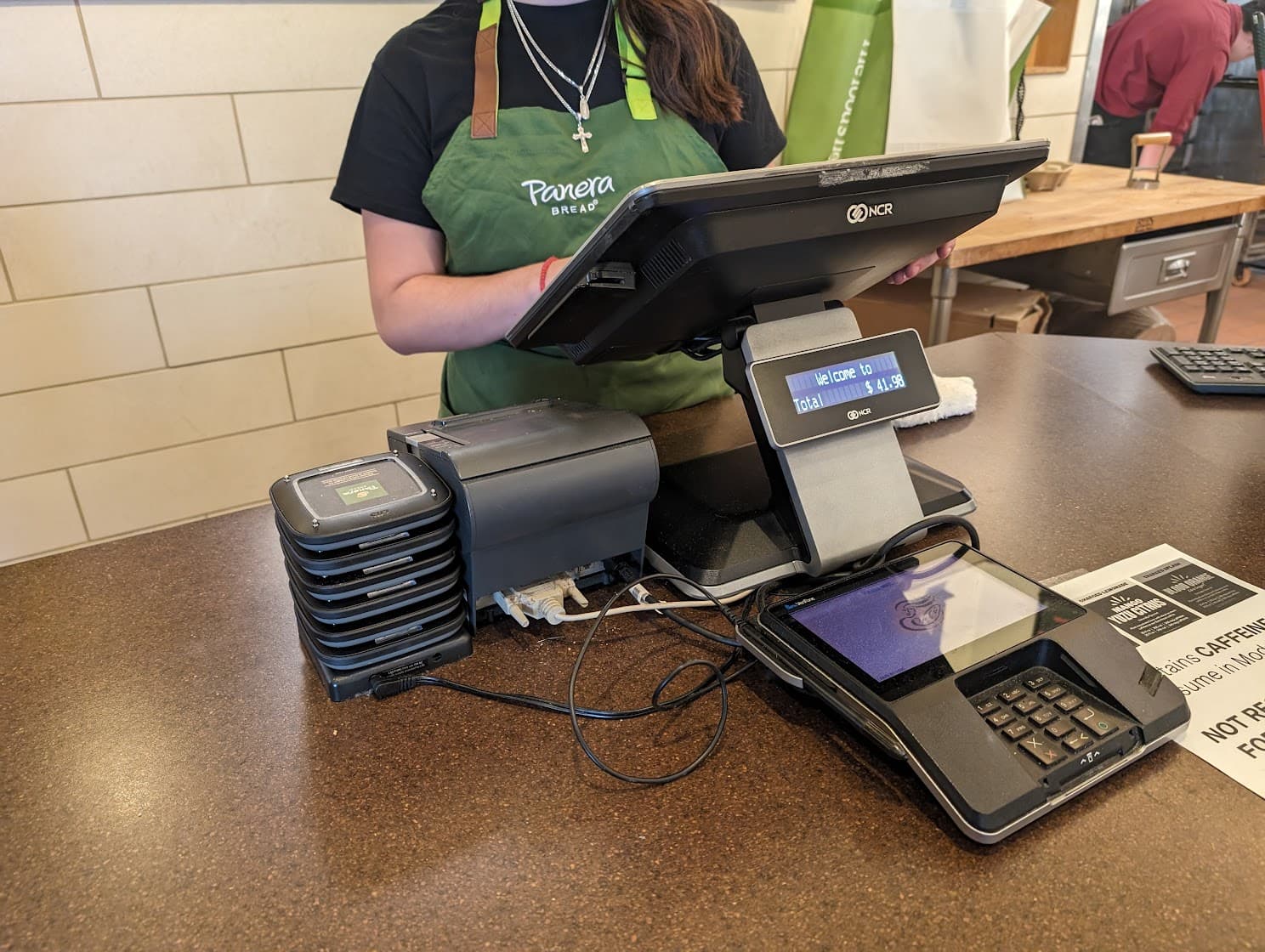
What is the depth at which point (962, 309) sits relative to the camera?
2.16 meters

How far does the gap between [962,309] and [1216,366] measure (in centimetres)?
96


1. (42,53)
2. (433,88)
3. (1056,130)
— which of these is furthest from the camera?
(1056,130)

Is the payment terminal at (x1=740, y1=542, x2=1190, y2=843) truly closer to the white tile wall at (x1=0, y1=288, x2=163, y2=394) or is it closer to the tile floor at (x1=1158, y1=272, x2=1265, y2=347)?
the white tile wall at (x1=0, y1=288, x2=163, y2=394)

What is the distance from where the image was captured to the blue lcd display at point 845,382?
75 centimetres

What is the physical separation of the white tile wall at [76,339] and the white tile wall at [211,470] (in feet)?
0.63

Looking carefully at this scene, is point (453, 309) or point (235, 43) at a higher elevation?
point (235, 43)

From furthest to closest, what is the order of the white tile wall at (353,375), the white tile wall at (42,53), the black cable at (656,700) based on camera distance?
the white tile wall at (353,375), the white tile wall at (42,53), the black cable at (656,700)

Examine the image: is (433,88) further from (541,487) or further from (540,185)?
(541,487)

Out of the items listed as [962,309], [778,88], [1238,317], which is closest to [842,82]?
[778,88]

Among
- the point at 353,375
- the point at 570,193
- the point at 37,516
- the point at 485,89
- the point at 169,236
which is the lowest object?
the point at 37,516

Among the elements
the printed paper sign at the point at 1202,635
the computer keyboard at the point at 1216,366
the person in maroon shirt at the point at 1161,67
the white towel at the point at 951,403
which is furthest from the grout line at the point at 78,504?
the person in maroon shirt at the point at 1161,67

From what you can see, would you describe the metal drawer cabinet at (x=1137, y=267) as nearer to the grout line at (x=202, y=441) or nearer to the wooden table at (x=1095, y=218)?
the wooden table at (x=1095, y=218)

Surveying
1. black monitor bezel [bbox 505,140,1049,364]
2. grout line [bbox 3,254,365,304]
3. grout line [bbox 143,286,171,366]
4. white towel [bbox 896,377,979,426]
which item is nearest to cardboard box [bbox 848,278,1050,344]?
white towel [bbox 896,377,979,426]

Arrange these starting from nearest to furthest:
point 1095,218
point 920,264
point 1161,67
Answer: point 920,264 → point 1095,218 → point 1161,67
